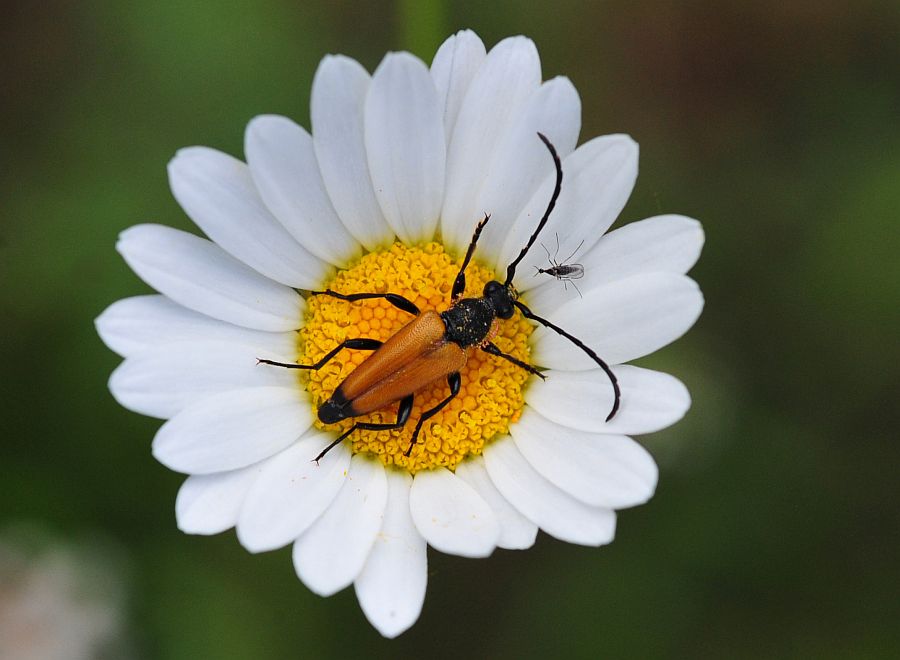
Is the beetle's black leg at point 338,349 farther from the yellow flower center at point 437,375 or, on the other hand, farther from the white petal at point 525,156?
the white petal at point 525,156

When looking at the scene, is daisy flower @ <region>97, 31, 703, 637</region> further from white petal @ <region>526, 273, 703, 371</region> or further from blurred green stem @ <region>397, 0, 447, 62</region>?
blurred green stem @ <region>397, 0, 447, 62</region>

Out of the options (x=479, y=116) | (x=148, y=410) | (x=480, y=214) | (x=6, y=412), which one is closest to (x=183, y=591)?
(x=6, y=412)

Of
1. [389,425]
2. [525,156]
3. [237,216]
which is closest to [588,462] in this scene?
[389,425]

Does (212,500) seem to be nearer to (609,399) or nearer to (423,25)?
(609,399)

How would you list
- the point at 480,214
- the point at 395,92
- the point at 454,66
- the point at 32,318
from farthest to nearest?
1. the point at 32,318
2. the point at 480,214
3. the point at 454,66
4. the point at 395,92

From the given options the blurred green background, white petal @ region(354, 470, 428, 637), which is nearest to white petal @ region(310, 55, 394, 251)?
white petal @ region(354, 470, 428, 637)

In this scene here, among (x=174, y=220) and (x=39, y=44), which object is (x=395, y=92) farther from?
(x=39, y=44)

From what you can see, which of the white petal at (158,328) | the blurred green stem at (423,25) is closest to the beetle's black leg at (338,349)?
the white petal at (158,328)
